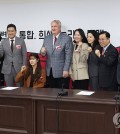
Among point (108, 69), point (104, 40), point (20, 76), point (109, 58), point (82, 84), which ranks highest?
point (104, 40)

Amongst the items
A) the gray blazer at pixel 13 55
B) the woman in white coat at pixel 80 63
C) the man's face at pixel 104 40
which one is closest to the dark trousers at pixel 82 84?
the woman in white coat at pixel 80 63

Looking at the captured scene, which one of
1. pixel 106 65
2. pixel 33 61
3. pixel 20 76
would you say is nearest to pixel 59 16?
pixel 33 61

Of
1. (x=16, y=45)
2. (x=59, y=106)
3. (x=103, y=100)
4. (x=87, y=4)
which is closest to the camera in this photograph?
(x=103, y=100)

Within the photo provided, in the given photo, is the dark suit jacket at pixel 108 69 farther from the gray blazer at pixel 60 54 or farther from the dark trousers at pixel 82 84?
the gray blazer at pixel 60 54

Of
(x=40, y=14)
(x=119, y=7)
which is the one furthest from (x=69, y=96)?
(x=40, y=14)

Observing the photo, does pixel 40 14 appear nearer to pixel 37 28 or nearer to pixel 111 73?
pixel 37 28

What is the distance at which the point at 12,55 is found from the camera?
4309mm

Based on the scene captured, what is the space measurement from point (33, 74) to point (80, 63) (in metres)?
0.63

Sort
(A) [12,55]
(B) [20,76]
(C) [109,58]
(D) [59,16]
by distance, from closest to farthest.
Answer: (C) [109,58], (B) [20,76], (A) [12,55], (D) [59,16]

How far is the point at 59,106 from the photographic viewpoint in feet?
9.14

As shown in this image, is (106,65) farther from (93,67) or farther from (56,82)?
(56,82)

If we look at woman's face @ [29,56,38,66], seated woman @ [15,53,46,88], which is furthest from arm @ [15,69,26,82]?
woman's face @ [29,56,38,66]

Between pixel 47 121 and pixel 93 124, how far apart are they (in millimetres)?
440

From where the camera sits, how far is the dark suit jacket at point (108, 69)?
144 inches
